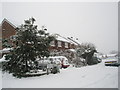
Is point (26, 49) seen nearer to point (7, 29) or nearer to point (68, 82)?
point (68, 82)

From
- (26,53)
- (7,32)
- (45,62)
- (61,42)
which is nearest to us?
(26,53)

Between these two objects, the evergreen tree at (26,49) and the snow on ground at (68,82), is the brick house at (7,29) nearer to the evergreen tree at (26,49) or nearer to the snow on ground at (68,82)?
the evergreen tree at (26,49)

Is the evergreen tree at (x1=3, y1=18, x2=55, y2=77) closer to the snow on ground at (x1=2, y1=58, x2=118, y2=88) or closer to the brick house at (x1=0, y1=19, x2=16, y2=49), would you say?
the snow on ground at (x1=2, y1=58, x2=118, y2=88)

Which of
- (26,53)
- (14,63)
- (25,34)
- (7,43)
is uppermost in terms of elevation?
(25,34)

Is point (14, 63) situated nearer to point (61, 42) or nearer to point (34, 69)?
point (34, 69)

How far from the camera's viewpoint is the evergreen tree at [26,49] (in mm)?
11367

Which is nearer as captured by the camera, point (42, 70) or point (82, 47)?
point (42, 70)

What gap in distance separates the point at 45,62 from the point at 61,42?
16.8 m

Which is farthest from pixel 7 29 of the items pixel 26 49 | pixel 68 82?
pixel 68 82

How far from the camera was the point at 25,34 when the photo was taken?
454 inches

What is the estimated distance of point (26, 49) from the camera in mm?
11477

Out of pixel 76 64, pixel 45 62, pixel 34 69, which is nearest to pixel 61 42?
pixel 76 64

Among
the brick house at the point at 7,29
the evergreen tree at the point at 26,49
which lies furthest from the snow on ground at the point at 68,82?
the brick house at the point at 7,29

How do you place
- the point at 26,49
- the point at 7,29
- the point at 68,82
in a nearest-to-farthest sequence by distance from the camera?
the point at 68,82, the point at 26,49, the point at 7,29
